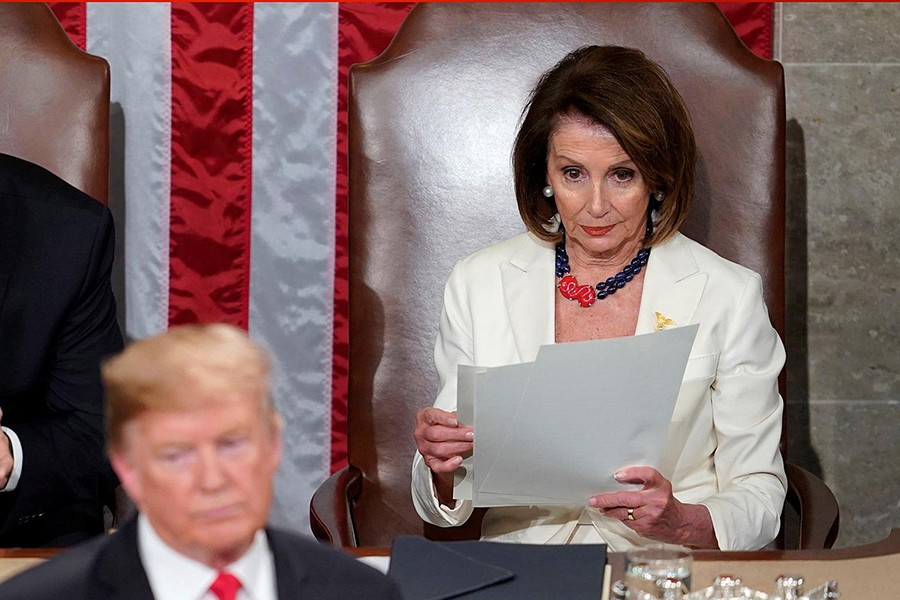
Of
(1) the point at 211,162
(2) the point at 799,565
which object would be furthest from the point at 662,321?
(1) the point at 211,162

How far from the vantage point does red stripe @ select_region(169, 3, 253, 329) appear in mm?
2723

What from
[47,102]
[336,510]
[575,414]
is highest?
[47,102]

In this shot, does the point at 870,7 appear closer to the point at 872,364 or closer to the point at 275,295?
the point at 872,364

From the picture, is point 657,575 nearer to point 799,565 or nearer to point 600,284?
point 799,565

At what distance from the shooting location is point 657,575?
1.27 metres

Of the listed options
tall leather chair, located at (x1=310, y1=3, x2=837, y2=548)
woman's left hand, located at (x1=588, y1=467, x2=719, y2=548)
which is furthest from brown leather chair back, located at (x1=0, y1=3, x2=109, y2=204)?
woman's left hand, located at (x1=588, y1=467, x2=719, y2=548)

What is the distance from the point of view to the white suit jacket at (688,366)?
6.63 feet

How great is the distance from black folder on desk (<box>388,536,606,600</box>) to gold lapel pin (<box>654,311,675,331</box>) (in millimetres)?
685

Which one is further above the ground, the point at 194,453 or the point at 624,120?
the point at 624,120

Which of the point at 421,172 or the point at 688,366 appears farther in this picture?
the point at 421,172

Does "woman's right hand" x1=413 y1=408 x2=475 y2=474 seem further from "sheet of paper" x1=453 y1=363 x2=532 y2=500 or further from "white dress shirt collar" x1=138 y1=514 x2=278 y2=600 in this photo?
"white dress shirt collar" x1=138 y1=514 x2=278 y2=600

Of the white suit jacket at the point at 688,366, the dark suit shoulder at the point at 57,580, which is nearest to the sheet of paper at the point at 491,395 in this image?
the white suit jacket at the point at 688,366

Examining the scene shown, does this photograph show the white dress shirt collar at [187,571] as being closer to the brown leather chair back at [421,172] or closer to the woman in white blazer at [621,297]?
the woman in white blazer at [621,297]

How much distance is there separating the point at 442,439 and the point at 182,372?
48.5 inches
